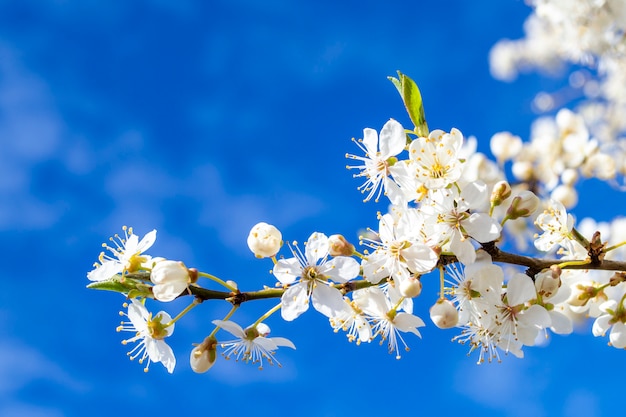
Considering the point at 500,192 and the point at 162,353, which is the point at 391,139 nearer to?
the point at 500,192

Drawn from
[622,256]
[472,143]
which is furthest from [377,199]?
[622,256]

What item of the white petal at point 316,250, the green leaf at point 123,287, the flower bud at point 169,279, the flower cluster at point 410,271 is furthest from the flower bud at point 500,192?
the green leaf at point 123,287

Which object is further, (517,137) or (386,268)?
(517,137)

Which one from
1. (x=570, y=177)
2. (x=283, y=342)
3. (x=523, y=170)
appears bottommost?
(x=283, y=342)

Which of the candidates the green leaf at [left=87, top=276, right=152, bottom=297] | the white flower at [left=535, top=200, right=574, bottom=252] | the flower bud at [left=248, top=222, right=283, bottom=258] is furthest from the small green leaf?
the white flower at [left=535, top=200, right=574, bottom=252]

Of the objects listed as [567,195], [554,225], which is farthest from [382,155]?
[567,195]

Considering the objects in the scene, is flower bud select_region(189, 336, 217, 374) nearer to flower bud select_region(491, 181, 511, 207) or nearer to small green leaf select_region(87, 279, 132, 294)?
small green leaf select_region(87, 279, 132, 294)

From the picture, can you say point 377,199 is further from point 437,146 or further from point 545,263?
point 545,263
